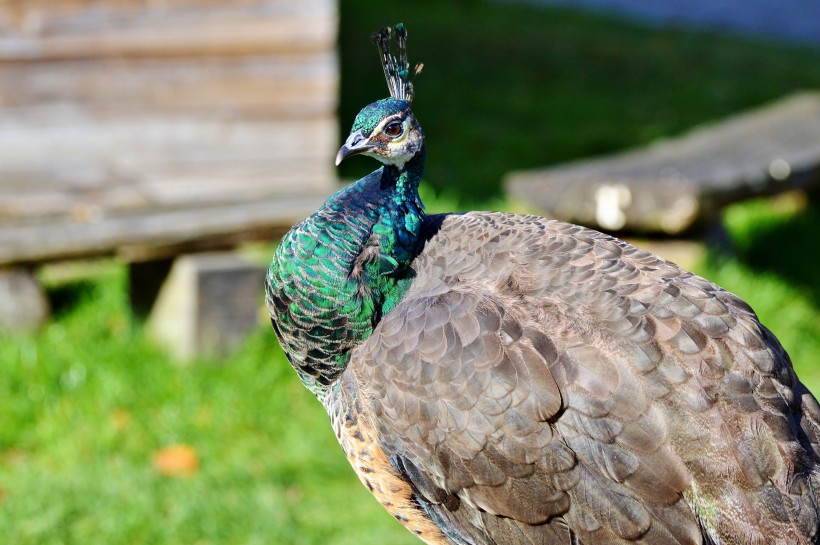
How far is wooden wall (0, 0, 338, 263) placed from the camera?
5.07 metres

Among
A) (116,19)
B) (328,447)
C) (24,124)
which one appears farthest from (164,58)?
(328,447)

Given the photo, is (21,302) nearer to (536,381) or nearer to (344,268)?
(344,268)

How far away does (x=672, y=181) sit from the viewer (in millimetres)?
5070

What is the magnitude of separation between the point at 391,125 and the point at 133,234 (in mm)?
2518

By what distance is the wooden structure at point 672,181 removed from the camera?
200 inches

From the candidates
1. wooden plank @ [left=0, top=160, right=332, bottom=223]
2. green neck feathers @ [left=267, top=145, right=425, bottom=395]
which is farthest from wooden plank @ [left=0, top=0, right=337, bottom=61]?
green neck feathers @ [left=267, top=145, right=425, bottom=395]

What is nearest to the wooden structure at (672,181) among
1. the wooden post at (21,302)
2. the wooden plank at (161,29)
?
the wooden plank at (161,29)

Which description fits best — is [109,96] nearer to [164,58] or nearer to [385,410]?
[164,58]

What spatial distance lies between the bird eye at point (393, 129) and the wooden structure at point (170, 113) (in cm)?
244

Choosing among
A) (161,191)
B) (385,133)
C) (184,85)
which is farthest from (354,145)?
(161,191)

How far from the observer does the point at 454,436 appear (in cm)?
231

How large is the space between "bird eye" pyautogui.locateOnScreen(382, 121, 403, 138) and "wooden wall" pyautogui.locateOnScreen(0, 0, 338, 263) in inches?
98.5

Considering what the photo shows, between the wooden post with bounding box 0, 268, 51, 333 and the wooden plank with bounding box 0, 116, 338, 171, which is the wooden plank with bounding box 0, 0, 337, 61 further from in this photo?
the wooden post with bounding box 0, 268, 51, 333

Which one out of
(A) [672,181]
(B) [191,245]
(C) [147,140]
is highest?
(A) [672,181]
